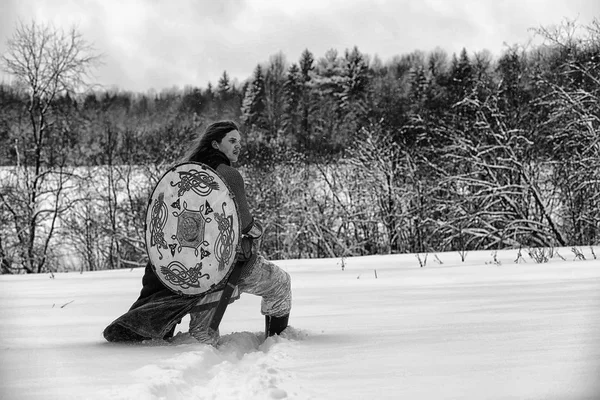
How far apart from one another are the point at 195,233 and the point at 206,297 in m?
0.39

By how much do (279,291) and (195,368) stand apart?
1.03 meters

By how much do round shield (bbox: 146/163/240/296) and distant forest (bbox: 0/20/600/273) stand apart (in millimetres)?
4898

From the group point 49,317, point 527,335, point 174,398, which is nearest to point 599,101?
point 527,335

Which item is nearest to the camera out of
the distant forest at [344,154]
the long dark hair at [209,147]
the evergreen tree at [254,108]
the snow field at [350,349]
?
the snow field at [350,349]

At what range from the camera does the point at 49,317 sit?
4223 millimetres

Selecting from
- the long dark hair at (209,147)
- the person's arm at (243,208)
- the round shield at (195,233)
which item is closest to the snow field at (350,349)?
the round shield at (195,233)

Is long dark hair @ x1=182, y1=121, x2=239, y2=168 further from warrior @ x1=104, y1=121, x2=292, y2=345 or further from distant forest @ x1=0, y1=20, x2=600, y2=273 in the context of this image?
distant forest @ x1=0, y1=20, x2=600, y2=273

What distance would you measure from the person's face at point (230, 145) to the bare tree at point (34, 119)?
11746 millimetres

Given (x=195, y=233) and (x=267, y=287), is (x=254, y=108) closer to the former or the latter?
(x=267, y=287)

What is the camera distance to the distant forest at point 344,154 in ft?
45.1

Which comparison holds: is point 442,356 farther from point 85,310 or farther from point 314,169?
point 314,169

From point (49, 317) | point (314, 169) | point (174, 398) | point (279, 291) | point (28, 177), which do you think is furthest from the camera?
point (314, 169)

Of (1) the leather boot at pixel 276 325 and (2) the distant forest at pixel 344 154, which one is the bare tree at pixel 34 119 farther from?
(1) the leather boot at pixel 276 325

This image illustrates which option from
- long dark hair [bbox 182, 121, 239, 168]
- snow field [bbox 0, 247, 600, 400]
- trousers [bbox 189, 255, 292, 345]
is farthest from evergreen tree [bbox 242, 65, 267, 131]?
trousers [bbox 189, 255, 292, 345]
